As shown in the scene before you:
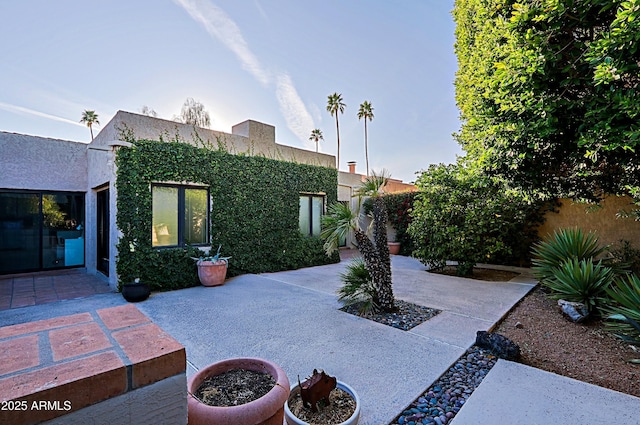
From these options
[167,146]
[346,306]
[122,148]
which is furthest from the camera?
[167,146]

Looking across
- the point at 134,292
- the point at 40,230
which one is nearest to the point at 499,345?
the point at 134,292

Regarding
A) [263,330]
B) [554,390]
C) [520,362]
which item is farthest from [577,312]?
[263,330]

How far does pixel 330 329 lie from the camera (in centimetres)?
480

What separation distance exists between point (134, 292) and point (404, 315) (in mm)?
5507

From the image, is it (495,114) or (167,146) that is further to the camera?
(167,146)

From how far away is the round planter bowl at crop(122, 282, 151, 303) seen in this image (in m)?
6.30

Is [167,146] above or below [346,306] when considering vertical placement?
above

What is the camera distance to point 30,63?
8.29 metres

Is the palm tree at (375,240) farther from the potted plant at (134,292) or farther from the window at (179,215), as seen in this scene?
the window at (179,215)

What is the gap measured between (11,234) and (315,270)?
9216 mm

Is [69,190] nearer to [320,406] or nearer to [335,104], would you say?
[320,406]

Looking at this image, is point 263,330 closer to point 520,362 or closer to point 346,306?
point 346,306

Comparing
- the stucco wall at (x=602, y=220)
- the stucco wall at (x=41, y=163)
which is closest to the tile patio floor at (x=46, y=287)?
the stucco wall at (x=41, y=163)

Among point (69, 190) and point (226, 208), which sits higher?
point (69, 190)
